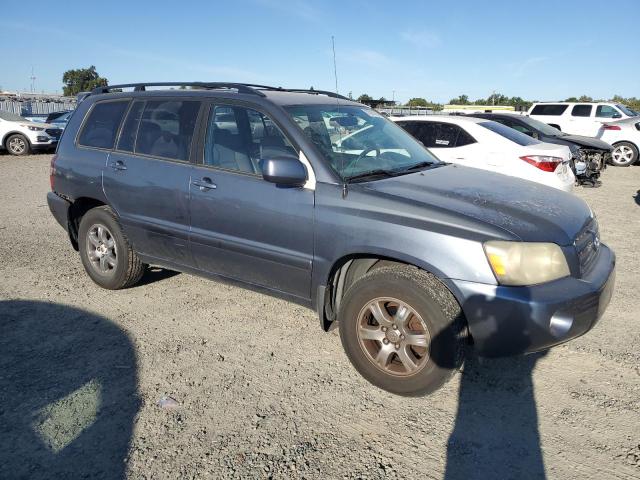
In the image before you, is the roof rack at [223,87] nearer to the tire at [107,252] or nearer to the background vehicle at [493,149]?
the tire at [107,252]

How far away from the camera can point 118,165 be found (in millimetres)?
4277

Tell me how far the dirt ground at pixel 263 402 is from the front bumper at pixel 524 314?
45 centimetres

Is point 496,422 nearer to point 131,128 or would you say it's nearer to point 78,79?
point 131,128

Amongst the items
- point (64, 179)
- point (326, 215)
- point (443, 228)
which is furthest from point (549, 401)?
point (64, 179)

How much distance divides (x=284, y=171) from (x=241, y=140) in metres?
0.72

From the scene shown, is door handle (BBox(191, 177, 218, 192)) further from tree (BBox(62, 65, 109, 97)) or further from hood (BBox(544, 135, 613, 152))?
tree (BBox(62, 65, 109, 97))

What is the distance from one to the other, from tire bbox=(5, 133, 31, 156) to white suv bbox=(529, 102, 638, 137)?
17068 millimetres

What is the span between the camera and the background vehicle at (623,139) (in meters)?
14.9

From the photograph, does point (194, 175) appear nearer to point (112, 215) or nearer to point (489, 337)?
point (112, 215)

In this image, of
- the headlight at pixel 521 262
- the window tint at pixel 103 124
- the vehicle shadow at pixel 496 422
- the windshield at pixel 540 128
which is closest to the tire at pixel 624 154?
the windshield at pixel 540 128

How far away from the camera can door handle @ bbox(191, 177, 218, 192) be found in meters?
3.69

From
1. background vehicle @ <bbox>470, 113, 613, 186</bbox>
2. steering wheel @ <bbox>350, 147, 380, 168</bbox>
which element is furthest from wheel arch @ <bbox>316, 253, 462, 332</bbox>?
background vehicle @ <bbox>470, 113, 613, 186</bbox>

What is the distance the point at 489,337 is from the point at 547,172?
16.3 ft

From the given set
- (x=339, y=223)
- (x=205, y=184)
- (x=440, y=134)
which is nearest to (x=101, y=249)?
(x=205, y=184)
